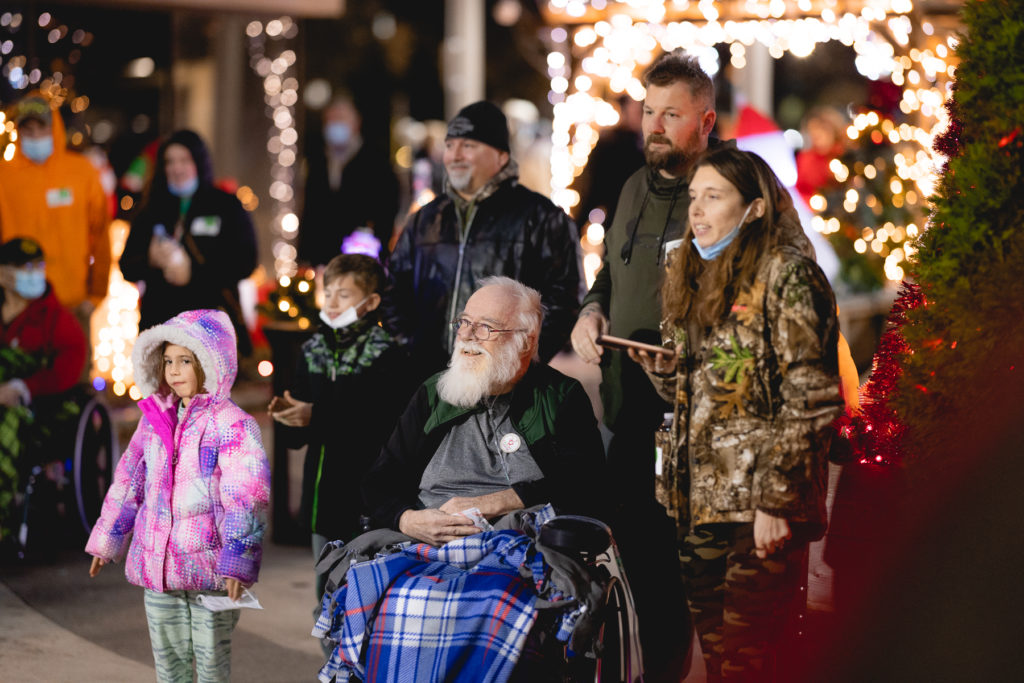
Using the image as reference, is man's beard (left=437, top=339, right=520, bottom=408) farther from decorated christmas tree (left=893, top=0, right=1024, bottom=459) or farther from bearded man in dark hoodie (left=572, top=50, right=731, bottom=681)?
decorated christmas tree (left=893, top=0, right=1024, bottom=459)

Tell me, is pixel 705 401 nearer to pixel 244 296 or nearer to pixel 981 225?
pixel 981 225

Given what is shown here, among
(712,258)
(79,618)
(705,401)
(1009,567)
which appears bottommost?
(79,618)

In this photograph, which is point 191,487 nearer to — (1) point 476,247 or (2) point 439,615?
(2) point 439,615

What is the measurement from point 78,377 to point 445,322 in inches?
91.4

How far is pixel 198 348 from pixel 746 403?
1.84 meters

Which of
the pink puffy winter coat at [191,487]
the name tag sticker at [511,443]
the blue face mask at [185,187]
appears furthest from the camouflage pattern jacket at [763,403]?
the blue face mask at [185,187]

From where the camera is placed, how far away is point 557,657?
148 inches

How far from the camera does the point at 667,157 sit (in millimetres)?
4543

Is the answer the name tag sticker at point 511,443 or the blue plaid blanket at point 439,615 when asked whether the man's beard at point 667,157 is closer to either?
the name tag sticker at point 511,443

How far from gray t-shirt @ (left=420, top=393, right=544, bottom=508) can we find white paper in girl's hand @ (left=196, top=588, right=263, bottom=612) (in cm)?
63

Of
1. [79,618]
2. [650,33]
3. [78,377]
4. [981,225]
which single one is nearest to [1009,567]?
[981,225]

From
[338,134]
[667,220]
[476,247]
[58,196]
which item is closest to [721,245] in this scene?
[667,220]

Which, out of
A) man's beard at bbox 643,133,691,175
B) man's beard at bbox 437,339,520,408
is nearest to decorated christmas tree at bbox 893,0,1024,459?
man's beard at bbox 643,133,691,175

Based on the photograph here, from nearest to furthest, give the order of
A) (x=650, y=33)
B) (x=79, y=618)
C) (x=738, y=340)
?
(x=738, y=340)
(x=79, y=618)
(x=650, y=33)
